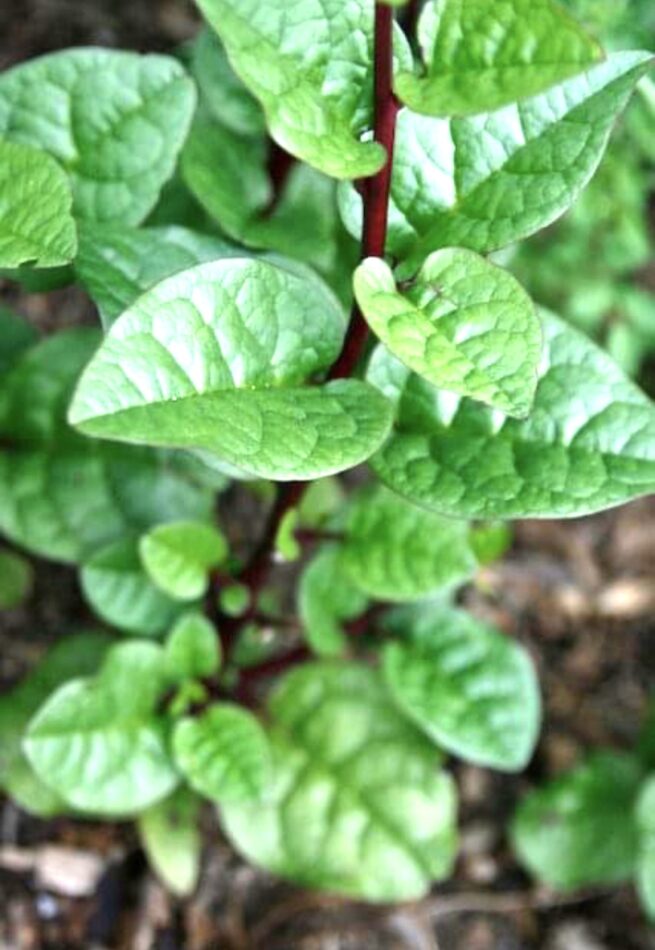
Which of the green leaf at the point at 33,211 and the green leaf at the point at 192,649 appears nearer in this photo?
the green leaf at the point at 33,211

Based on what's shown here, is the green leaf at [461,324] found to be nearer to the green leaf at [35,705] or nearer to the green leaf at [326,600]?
the green leaf at [326,600]

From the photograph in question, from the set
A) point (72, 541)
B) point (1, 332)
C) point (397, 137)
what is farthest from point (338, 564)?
point (397, 137)

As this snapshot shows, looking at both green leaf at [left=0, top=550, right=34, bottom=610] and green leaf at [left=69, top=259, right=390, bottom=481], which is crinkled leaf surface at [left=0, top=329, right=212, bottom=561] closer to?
green leaf at [left=0, top=550, right=34, bottom=610]

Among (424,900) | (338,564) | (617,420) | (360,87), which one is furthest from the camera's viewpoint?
(424,900)

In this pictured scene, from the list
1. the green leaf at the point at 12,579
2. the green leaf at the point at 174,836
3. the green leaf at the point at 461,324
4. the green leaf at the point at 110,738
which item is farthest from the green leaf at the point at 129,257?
the green leaf at the point at 174,836

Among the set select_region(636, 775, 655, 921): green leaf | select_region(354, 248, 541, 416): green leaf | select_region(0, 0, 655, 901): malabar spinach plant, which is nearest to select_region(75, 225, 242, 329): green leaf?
select_region(0, 0, 655, 901): malabar spinach plant

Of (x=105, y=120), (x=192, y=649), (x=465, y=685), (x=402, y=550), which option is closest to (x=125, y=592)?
A: (x=192, y=649)

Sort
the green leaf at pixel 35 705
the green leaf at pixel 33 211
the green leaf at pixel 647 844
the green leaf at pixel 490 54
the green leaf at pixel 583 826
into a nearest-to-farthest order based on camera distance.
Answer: the green leaf at pixel 490 54
the green leaf at pixel 33 211
the green leaf at pixel 35 705
the green leaf at pixel 647 844
the green leaf at pixel 583 826

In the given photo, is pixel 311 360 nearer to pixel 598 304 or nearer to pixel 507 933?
pixel 598 304
